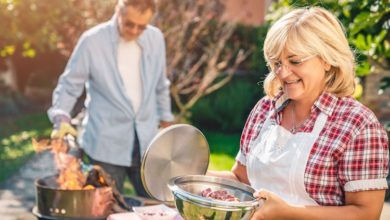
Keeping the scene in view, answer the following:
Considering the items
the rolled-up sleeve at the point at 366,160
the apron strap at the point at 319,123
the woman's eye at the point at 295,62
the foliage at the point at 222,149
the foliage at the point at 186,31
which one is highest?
the woman's eye at the point at 295,62

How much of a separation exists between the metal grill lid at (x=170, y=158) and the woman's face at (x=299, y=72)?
52cm

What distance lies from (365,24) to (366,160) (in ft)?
5.21

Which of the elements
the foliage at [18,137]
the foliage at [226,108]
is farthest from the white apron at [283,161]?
the foliage at [226,108]

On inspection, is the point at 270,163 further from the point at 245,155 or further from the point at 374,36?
the point at 374,36

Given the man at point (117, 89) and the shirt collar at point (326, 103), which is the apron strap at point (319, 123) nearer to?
the shirt collar at point (326, 103)

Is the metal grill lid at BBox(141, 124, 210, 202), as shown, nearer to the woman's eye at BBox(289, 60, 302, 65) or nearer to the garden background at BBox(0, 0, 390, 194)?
the woman's eye at BBox(289, 60, 302, 65)

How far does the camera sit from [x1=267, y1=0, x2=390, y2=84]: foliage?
→ 398cm

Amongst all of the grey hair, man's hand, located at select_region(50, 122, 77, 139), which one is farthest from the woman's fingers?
the grey hair

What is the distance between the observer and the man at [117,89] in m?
4.52

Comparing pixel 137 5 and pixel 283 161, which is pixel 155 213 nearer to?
pixel 283 161

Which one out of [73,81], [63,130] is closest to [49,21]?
[73,81]

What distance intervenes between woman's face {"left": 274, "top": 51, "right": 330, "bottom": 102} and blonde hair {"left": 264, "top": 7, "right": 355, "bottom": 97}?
24 millimetres

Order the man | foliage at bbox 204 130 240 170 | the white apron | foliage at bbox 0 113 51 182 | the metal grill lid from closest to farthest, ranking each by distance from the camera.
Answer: the white apron
the metal grill lid
the man
foliage at bbox 204 130 240 170
foliage at bbox 0 113 51 182

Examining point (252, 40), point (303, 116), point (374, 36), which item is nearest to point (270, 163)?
point (303, 116)
